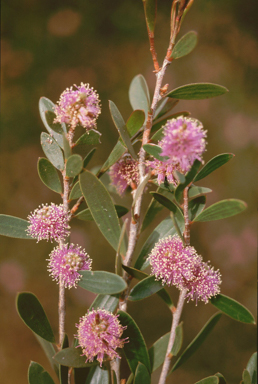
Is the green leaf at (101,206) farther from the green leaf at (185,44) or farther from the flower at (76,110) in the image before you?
the green leaf at (185,44)

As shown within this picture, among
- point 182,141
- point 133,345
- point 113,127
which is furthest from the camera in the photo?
point 113,127

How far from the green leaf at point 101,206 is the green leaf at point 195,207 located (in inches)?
5.1

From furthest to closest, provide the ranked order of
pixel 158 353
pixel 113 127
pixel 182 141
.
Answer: pixel 113 127
pixel 158 353
pixel 182 141

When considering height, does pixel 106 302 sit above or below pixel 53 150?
below

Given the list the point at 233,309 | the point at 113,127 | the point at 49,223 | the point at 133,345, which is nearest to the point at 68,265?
the point at 49,223

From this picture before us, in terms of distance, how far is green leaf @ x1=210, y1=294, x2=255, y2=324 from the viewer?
499mm

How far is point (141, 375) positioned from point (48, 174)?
0.35 m

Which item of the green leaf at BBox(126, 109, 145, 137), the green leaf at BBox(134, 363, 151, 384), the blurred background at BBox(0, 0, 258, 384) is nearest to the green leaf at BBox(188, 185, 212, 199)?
the green leaf at BBox(126, 109, 145, 137)

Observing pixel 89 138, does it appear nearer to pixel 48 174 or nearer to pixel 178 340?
pixel 48 174

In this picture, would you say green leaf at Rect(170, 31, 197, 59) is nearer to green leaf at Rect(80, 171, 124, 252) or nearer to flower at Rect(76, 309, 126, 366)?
green leaf at Rect(80, 171, 124, 252)

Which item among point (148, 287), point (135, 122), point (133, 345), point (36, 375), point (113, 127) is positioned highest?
point (135, 122)

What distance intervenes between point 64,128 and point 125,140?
122mm

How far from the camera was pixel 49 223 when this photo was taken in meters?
0.50

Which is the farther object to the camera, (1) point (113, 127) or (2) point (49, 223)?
(1) point (113, 127)
